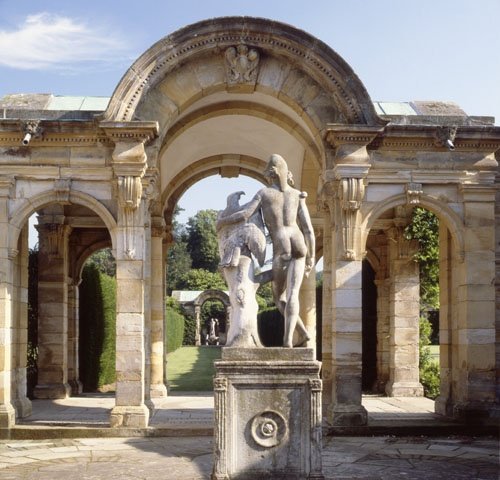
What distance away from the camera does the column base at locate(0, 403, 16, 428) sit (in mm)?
12055

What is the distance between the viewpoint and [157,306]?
55.6 feet

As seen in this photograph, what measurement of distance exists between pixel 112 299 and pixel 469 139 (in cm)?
1111

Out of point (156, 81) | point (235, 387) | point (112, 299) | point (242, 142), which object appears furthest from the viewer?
point (112, 299)

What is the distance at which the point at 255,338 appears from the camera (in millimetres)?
8250

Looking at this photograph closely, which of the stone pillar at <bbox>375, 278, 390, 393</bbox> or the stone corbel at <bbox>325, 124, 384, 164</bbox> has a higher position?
the stone corbel at <bbox>325, 124, 384, 164</bbox>

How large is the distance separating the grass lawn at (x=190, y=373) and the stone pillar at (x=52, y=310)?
308 cm

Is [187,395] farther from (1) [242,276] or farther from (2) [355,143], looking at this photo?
(1) [242,276]

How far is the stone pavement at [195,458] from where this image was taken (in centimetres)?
914

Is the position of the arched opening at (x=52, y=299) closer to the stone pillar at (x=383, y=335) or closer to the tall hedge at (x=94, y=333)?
the tall hedge at (x=94, y=333)

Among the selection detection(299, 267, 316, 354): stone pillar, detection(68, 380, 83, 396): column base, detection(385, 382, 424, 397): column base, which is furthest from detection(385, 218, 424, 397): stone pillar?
detection(68, 380, 83, 396): column base

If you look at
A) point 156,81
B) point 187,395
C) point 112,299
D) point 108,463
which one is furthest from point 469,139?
point 112,299

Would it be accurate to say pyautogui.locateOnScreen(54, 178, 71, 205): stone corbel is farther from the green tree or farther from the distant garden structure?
the green tree

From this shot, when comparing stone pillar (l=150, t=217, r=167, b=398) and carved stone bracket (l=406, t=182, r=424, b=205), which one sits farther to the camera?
stone pillar (l=150, t=217, r=167, b=398)

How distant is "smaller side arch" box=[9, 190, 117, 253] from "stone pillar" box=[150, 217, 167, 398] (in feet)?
13.9
